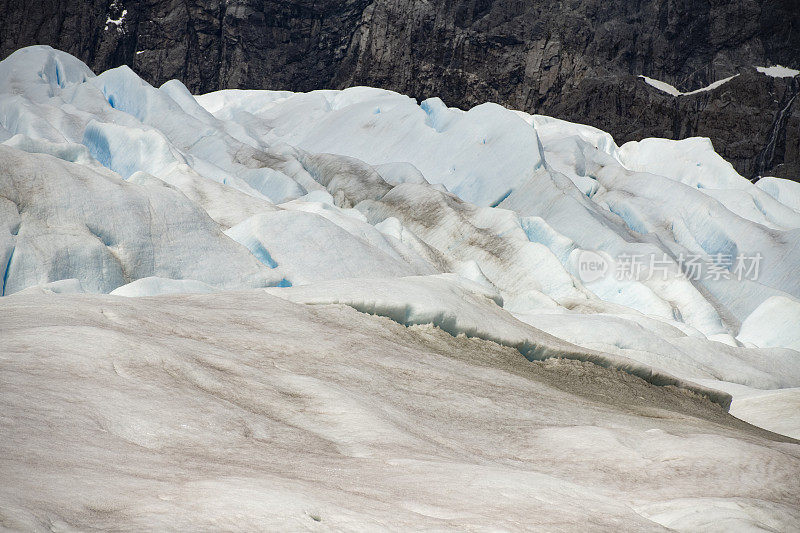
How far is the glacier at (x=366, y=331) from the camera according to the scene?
3.51 m

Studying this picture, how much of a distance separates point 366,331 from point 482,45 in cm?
4355

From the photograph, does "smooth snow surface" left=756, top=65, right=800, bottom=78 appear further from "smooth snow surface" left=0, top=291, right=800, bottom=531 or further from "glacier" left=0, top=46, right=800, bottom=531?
"smooth snow surface" left=0, top=291, right=800, bottom=531

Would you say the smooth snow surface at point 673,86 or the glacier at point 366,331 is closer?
the glacier at point 366,331

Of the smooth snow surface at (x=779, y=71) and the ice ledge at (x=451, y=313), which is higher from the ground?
the smooth snow surface at (x=779, y=71)

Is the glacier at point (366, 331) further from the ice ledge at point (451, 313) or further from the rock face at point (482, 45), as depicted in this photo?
the rock face at point (482, 45)

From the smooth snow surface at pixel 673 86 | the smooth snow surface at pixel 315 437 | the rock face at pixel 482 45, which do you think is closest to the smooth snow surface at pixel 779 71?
the smooth snow surface at pixel 673 86

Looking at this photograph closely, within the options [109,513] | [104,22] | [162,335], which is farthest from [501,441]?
[104,22]

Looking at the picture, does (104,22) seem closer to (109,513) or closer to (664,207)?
(664,207)

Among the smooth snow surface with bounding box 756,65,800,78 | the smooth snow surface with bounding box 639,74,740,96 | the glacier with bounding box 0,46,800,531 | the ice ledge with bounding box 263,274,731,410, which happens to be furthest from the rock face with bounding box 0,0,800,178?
the ice ledge with bounding box 263,274,731,410

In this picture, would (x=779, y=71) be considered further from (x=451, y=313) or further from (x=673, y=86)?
(x=451, y=313)

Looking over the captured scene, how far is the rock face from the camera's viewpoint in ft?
149

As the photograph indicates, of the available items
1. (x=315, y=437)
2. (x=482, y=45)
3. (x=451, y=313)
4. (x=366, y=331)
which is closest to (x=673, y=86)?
(x=482, y=45)

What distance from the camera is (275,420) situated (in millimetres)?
4672

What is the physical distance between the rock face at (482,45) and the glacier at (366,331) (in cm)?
1877
